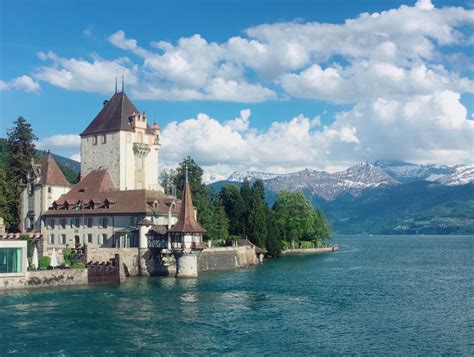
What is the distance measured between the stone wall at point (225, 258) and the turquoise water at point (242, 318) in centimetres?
1132

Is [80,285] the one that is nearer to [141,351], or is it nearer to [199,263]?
[199,263]

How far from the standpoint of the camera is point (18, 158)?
360 feet

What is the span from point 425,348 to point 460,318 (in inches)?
521

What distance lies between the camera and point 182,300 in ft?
204

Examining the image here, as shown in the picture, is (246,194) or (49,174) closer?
(49,174)

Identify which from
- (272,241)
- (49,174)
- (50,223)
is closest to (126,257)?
(50,223)

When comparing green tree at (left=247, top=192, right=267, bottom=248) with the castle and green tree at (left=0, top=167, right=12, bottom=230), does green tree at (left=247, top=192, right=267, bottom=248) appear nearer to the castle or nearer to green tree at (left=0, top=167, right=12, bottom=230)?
the castle

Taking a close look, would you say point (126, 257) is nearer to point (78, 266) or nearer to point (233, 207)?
point (78, 266)

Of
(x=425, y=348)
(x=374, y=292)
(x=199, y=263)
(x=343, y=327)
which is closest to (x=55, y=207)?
(x=199, y=263)

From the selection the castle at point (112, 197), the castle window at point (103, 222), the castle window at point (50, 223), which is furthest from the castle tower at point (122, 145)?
the castle window at point (103, 222)

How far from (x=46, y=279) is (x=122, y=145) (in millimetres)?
40664

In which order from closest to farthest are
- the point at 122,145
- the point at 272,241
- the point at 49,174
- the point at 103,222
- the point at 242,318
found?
the point at 242,318 → the point at 103,222 → the point at 49,174 → the point at 122,145 → the point at 272,241

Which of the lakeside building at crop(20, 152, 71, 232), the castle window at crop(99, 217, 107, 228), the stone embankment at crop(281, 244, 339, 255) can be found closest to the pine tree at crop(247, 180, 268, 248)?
the stone embankment at crop(281, 244, 339, 255)

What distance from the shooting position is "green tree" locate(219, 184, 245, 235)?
130850 millimetres
